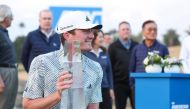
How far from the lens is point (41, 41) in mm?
10477

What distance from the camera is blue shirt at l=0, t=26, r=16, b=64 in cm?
869

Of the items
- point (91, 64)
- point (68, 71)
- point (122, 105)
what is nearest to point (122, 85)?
point (122, 105)

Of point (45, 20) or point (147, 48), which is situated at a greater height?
point (45, 20)

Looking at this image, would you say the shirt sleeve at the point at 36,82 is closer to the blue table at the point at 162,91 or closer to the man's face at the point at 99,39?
the blue table at the point at 162,91

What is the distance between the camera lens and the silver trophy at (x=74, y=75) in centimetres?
411

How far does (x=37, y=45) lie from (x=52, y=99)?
235 inches

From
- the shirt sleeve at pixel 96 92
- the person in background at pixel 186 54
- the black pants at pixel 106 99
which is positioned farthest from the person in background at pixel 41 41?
the shirt sleeve at pixel 96 92

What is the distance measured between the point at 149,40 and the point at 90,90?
552 cm

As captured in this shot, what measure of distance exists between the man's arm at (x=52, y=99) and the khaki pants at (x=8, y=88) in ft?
12.8

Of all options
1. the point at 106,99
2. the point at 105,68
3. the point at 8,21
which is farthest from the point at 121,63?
the point at 8,21

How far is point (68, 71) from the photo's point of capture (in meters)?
4.09

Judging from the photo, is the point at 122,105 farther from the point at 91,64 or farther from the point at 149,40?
the point at 91,64

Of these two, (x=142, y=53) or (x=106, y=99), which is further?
(x=106, y=99)

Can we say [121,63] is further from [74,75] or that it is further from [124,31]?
[74,75]
